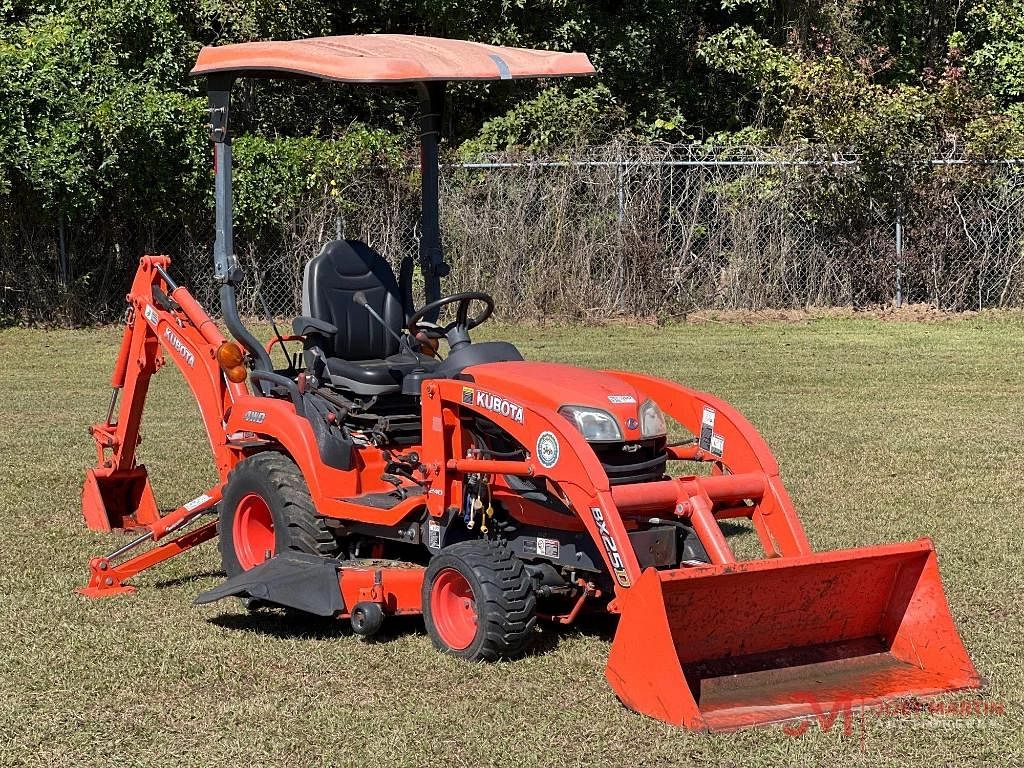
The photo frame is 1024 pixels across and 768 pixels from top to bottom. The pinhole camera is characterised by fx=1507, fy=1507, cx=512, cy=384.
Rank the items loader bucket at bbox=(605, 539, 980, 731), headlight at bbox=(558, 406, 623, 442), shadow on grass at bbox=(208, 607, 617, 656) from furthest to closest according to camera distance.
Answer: shadow on grass at bbox=(208, 607, 617, 656) → headlight at bbox=(558, 406, 623, 442) → loader bucket at bbox=(605, 539, 980, 731)

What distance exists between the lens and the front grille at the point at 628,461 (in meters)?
5.84

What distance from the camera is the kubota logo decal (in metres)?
7.44

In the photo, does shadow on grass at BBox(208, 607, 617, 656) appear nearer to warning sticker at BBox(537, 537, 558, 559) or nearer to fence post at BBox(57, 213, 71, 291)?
warning sticker at BBox(537, 537, 558, 559)

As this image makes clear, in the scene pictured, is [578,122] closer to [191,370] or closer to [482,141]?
[482,141]

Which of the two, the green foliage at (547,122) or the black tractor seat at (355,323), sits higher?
the green foliage at (547,122)

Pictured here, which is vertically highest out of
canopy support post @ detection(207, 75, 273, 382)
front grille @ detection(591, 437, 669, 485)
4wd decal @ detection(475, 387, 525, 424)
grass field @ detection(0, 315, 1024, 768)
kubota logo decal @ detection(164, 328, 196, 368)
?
canopy support post @ detection(207, 75, 273, 382)

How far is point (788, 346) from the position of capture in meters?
16.2

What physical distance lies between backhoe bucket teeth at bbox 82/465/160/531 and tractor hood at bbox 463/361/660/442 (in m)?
2.87

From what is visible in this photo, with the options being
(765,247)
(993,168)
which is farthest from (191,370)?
(993,168)

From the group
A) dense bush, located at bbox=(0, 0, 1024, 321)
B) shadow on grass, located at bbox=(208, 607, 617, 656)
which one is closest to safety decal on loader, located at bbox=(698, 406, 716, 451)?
shadow on grass, located at bbox=(208, 607, 617, 656)

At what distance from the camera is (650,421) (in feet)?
19.5

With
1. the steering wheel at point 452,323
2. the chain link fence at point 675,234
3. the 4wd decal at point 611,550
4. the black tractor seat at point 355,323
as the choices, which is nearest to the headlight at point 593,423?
the 4wd decal at point 611,550

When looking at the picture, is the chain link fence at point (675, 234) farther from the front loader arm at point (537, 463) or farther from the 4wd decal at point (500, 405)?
the 4wd decal at point (500, 405)

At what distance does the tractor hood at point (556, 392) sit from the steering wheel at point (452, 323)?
1.48ft
